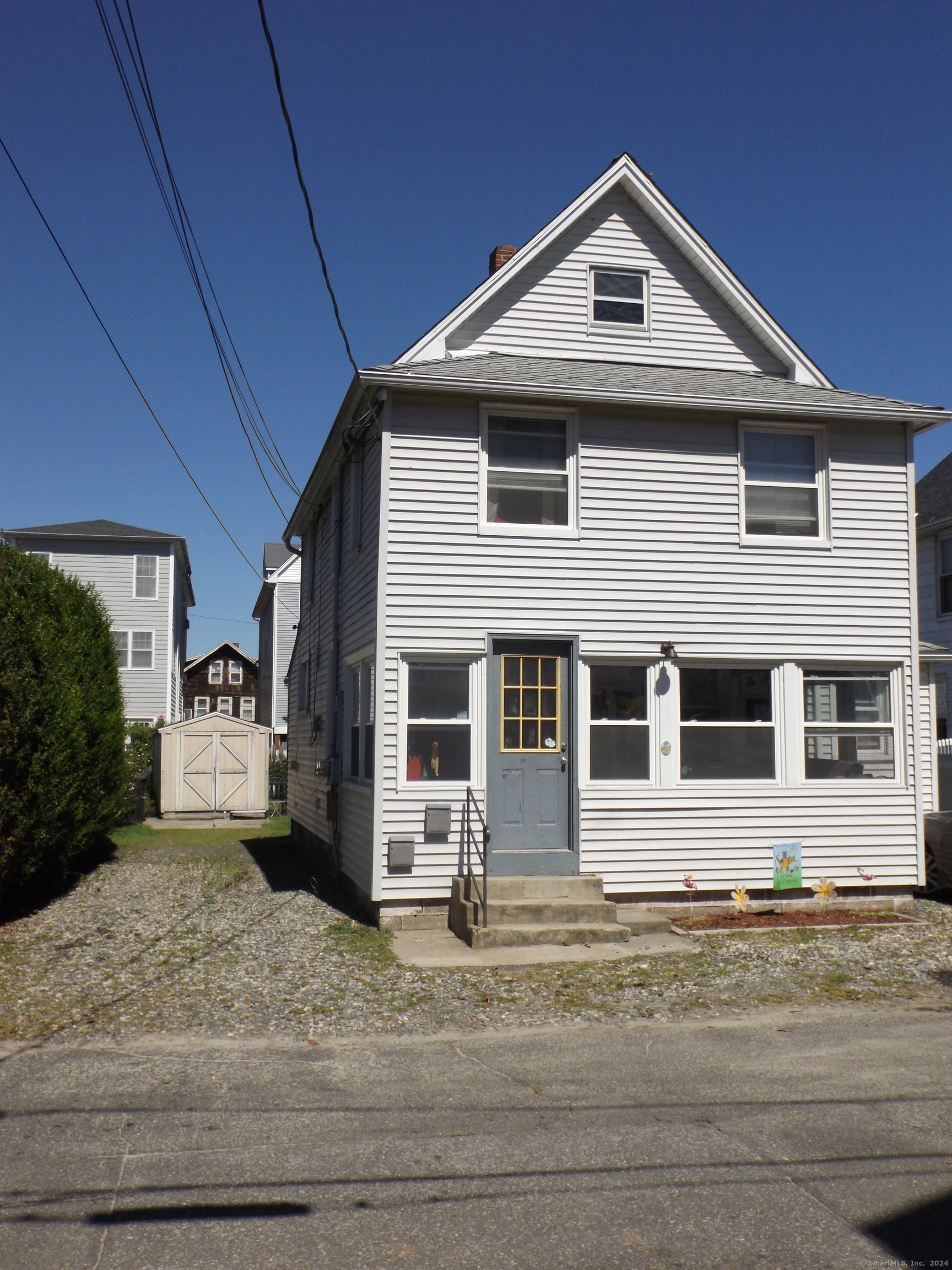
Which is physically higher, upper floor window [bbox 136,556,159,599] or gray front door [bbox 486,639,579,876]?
upper floor window [bbox 136,556,159,599]

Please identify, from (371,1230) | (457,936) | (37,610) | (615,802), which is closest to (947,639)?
(615,802)

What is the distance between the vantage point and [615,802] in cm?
1139

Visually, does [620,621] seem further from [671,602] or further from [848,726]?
[848,726]

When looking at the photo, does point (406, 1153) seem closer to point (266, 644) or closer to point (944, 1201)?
point (944, 1201)

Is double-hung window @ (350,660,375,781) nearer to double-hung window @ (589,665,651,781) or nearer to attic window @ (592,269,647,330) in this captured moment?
double-hung window @ (589,665,651,781)

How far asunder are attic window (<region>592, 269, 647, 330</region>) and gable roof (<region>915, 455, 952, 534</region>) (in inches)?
351

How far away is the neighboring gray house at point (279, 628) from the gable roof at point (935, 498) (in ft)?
65.3

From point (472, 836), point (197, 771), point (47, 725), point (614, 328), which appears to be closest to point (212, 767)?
point (197, 771)

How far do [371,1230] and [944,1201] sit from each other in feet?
7.93

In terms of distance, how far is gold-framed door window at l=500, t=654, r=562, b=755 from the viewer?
1134 cm

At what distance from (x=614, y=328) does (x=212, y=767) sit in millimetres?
16127

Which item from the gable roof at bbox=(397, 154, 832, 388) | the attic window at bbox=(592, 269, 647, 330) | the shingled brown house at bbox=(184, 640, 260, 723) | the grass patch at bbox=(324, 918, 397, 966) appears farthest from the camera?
the shingled brown house at bbox=(184, 640, 260, 723)

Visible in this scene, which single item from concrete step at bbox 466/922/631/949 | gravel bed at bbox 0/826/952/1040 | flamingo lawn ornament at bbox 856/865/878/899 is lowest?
gravel bed at bbox 0/826/952/1040

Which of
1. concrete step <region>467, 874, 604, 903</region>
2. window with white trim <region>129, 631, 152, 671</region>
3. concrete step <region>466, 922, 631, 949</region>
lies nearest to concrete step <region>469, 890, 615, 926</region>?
concrete step <region>466, 922, 631, 949</region>
